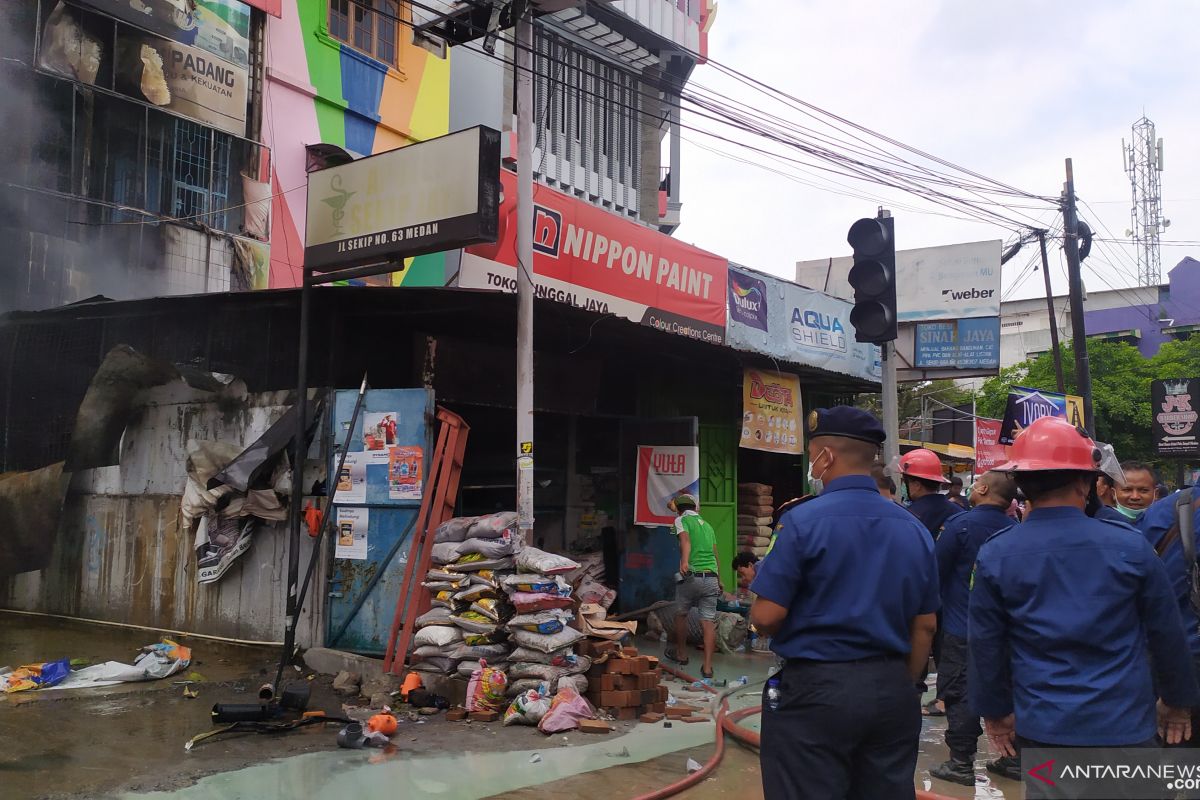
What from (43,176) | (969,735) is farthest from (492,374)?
(43,176)

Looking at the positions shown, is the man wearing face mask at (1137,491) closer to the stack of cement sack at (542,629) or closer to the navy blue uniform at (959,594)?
the navy blue uniform at (959,594)

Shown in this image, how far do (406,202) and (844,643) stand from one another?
657 cm

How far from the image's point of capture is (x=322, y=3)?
1648cm

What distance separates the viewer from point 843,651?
9.69ft

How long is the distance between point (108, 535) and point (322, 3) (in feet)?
34.1

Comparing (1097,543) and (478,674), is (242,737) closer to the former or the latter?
(478,674)

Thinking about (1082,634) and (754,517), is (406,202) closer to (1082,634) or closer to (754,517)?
(1082,634)

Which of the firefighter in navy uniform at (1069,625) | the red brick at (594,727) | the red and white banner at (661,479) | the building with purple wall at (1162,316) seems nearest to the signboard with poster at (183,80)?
the red and white banner at (661,479)

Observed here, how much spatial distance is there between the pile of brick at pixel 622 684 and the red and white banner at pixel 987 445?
1044 centimetres

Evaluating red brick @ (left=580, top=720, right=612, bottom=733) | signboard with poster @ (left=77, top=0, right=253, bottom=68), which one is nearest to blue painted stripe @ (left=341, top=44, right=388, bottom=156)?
signboard with poster @ (left=77, top=0, right=253, bottom=68)

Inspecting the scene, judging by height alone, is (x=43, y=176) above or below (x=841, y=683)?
above

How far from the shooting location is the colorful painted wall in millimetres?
15711

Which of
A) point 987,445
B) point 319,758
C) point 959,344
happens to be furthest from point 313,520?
point 959,344

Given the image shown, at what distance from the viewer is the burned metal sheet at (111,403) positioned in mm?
10180
